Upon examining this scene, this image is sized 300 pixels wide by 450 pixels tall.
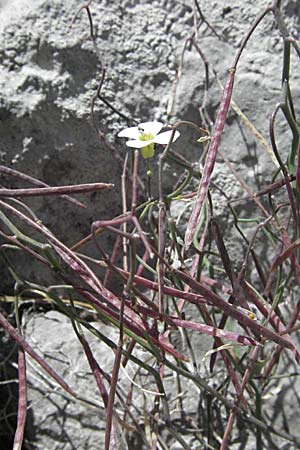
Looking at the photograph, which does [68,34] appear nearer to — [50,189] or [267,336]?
[50,189]

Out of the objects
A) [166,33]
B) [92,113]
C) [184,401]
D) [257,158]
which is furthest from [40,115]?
[184,401]

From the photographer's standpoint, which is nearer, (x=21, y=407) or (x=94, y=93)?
(x=21, y=407)

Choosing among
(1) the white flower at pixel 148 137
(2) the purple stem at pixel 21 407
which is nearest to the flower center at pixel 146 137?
(1) the white flower at pixel 148 137

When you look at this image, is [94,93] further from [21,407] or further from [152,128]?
[21,407]

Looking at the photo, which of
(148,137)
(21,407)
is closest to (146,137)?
(148,137)

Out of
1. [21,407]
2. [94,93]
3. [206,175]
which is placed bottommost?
[21,407]

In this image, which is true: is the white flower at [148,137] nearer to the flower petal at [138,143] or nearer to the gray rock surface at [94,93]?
the flower petal at [138,143]

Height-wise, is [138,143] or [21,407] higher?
[138,143]

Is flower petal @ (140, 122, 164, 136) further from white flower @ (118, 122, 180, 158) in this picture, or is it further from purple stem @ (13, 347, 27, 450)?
purple stem @ (13, 347, 27, 450)

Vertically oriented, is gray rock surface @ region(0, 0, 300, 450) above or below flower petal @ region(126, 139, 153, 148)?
above

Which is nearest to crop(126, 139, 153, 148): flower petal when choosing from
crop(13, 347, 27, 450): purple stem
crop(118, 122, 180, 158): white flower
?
crop(118, 122, 180, 158): white flower
